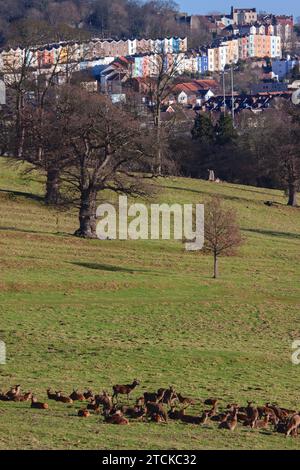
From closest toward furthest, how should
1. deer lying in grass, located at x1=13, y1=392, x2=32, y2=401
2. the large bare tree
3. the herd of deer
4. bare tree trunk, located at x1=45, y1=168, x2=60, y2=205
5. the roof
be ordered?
the herd of deer, deer lying in grass, located at x1=13, y1=392, x2=32, y2=401, the large bare tree, bare tree trunk, located at x1=45, y1=168, x2=60, y2=205, the roof

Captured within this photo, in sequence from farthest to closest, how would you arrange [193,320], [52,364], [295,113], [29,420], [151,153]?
1. [295,113]
2. [151,153]
3. [193,320]
4. [52,364]
5. [29,420]

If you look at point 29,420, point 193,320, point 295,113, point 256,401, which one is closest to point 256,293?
point 193,320

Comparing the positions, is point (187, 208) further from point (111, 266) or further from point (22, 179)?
point (111, 266)

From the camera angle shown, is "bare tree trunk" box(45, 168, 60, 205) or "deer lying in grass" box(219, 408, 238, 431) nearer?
"deer lying in grass" box(219, 408, 238, 431)

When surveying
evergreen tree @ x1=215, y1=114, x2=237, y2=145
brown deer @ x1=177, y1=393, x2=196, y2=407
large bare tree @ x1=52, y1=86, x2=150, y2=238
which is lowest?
brown deer @ x1=177, y1=393, x2=196, y2=407

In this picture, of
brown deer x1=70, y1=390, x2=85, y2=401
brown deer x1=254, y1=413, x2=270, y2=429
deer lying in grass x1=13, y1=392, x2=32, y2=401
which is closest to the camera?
brown deer x1=254, y1=413, x2=270, y2=429

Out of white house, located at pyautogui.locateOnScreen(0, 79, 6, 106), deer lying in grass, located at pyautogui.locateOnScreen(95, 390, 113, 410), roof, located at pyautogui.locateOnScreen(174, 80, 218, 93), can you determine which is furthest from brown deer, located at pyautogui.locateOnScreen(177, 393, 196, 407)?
roof, located at pyautogui.locateOnScreen(174, 80, 218, 93)

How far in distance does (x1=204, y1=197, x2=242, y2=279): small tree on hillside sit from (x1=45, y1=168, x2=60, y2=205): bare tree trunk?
1113 cm

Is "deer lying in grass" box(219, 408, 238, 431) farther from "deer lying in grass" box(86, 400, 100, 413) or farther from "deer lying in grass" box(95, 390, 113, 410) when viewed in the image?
"deer lying in grass" box(86, 400, 100, 413)

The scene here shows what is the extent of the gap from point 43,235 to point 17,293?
1028 cm

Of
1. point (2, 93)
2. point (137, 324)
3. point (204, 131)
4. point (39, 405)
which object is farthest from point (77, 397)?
point (204, 131)

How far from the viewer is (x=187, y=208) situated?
60.1m

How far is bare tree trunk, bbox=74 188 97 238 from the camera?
51250 millimetres

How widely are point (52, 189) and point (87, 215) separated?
20.9ft
